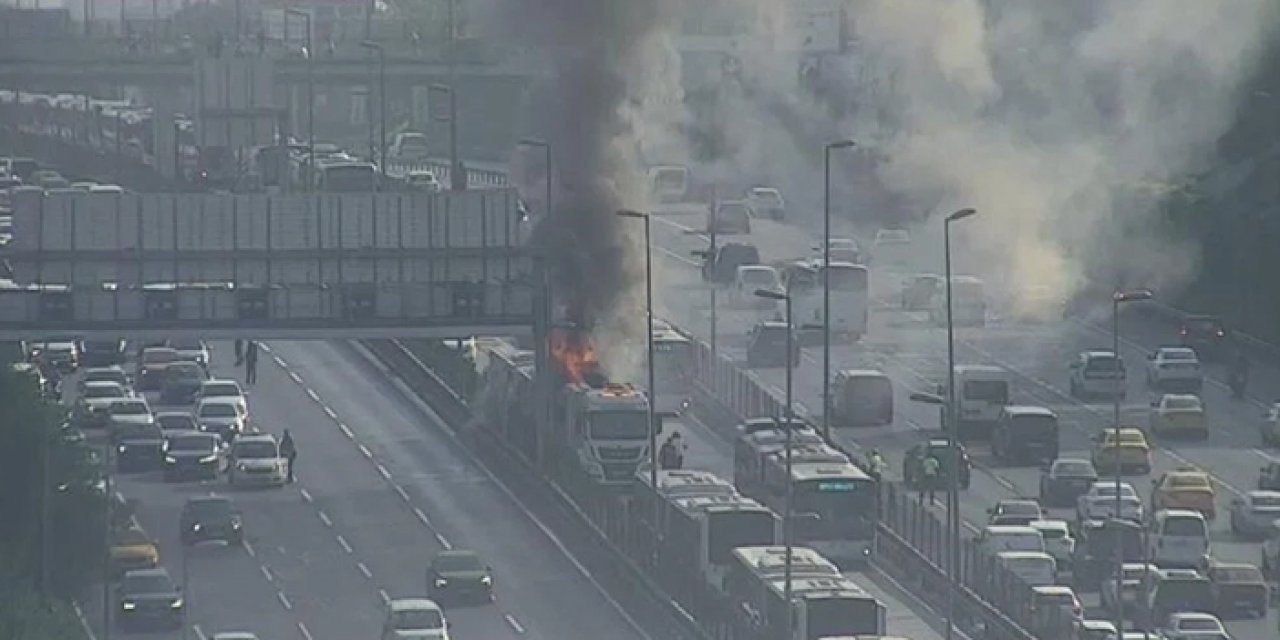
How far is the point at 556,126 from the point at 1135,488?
667 inches

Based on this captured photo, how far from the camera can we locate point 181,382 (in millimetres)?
95938

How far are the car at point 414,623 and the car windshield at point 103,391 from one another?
2836 centimetres

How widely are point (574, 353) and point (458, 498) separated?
664 centimetres

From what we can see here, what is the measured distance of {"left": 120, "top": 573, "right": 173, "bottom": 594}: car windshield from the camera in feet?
222

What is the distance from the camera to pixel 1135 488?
79312mm

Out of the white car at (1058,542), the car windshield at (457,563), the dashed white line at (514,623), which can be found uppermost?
the white car at (1058,542)

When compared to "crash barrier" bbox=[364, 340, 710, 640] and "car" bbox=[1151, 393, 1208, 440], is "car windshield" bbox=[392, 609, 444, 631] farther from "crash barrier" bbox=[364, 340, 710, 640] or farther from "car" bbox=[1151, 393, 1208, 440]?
"car" bbox=[1151, 393, 1208, 440]

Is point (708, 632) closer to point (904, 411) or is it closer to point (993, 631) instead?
point (993, 631)

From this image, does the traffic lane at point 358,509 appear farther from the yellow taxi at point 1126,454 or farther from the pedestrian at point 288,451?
the yellow taxi at point 1126,454

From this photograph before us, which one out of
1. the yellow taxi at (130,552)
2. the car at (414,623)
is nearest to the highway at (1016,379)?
the yellow taxi at (130,552)

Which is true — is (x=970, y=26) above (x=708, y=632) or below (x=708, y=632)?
above

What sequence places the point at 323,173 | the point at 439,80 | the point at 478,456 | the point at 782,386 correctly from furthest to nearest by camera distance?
the point at 439,80
the point at 323,173
the point at 782,386
the point at 478,456

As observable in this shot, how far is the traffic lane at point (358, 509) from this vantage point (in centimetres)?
7075

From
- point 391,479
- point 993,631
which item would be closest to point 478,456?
point 391,479
